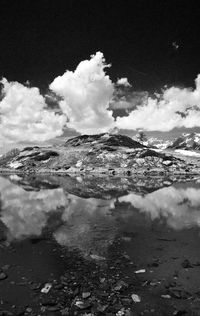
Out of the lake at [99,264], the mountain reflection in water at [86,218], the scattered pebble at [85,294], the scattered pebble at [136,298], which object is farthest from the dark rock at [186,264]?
the scattered pebble at [85,294]

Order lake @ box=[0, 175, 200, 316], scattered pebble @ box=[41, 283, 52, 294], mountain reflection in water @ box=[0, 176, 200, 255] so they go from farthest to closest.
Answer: mountain reflection in water @ box=[0, 176, 200, 255]
scattered pebble @ box=[41, 283, 52, 294]
lake @ box=[0, 175, 200, 316]

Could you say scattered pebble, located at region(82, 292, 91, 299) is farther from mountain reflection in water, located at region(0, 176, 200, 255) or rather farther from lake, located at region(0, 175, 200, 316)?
mountain reflection in water, located at region(0, 176, 200, 255)

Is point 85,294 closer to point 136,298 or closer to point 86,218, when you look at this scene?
point 136,298

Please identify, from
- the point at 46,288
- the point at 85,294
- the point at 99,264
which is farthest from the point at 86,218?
the point at 85,294

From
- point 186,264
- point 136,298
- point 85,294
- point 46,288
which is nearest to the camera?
point 136,298

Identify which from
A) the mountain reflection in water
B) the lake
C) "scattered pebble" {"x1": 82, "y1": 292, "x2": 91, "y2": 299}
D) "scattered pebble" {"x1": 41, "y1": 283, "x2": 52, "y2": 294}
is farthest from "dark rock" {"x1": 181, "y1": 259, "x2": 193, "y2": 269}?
"scattered pebble" {"x1": 41, "y1": 283, "x2": 52, "y2": 294}

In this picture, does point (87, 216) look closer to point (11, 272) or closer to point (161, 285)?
point (11, 272)

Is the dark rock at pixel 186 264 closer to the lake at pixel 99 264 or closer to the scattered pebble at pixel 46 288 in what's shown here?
the lake at pixel 99 264

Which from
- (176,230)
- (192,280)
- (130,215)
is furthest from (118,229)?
(192,280)
